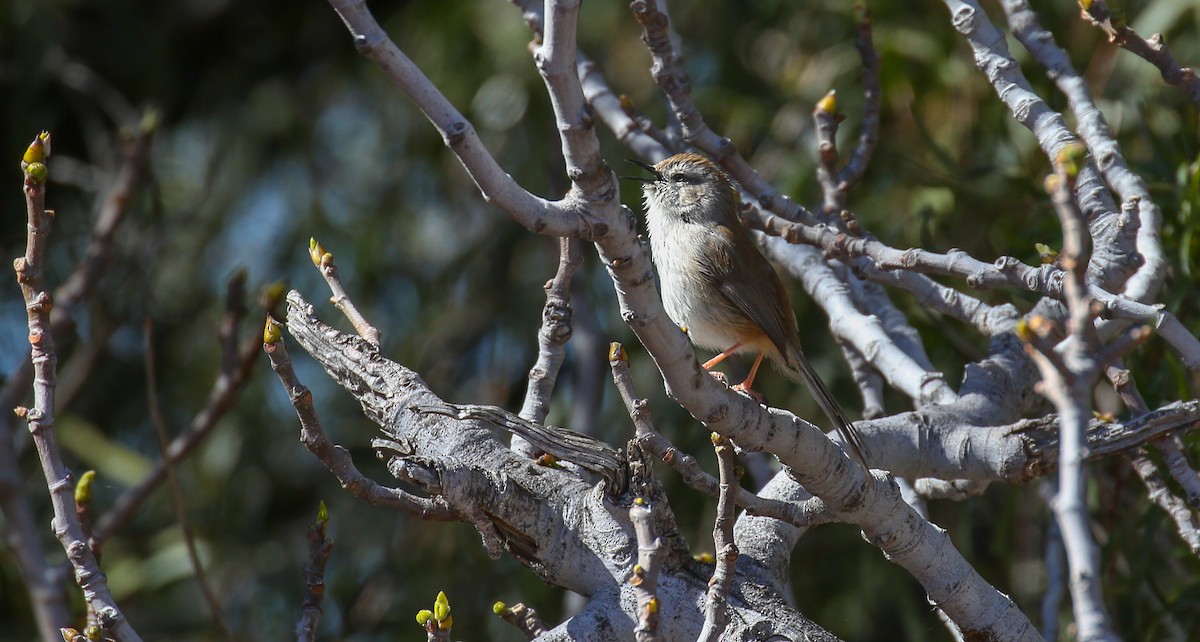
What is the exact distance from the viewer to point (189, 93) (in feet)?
22.2

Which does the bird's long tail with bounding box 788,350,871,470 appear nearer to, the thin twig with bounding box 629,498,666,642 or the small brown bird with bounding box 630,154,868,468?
the small brown bird with bounding box 630,154,868,468

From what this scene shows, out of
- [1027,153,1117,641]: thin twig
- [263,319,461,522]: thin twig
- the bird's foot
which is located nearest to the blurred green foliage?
the bird's foot

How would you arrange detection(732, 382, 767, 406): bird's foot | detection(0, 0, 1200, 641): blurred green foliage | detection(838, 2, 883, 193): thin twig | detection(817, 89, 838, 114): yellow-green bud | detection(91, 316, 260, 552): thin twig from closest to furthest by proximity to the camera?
detection(732, 382, 767, 406): bird's foot < detection(91, 316, 260, 552): thin twig < detection(817, 89, 838, 114): yellow-green bud < detection(838, 2, 883, 193): thin twig < detection(0, 0, 1200, 641): blurred green foliage

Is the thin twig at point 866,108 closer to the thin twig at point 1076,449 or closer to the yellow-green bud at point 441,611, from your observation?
the yellow-green bud at point 441,611

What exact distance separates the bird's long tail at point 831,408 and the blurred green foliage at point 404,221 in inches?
26.9

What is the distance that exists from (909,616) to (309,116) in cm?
417

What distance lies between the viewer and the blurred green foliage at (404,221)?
472 cm

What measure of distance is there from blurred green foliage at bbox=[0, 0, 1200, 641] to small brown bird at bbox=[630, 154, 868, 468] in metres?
0.65

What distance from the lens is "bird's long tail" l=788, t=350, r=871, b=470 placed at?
2.71m

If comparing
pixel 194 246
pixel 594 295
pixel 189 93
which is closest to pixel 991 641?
pixel 594 295

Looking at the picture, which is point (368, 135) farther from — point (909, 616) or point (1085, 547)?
point (1085, 547)

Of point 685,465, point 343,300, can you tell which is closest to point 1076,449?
point 685,465

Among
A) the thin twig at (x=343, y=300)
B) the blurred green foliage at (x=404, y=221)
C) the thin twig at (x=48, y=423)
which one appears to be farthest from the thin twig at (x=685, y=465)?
the blurred green foliage at (x=404, y=221)

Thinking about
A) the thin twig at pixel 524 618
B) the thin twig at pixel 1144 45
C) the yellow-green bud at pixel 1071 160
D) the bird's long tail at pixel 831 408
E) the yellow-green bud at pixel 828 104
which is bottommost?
the thin twig at pixel 524 618
